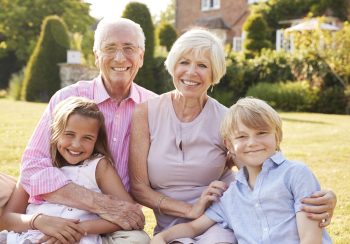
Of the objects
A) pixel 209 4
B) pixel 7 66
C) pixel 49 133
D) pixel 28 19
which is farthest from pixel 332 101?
pixel 28 19

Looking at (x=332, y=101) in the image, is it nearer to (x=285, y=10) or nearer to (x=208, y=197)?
(x=285, y=10)

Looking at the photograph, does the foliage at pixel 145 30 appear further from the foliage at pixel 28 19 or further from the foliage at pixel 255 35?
the foliage at pixel 28 19

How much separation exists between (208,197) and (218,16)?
104 ft

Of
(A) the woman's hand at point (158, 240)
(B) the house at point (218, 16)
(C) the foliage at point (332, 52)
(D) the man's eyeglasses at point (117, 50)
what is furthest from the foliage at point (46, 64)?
(A) the woman's hand at point (158, 240)

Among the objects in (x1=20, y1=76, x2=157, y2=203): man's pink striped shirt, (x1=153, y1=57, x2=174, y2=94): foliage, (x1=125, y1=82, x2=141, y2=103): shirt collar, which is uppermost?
(x1=125, y1=82, x2=141, y2=103): shirt collar

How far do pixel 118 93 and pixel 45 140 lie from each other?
2.02ft

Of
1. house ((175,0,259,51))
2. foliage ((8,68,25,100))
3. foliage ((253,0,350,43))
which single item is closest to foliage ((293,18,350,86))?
foliage ((253,0,350,43))

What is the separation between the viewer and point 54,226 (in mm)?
3170

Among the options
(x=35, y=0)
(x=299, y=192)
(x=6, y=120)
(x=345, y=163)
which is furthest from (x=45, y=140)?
(x=35, y=0)

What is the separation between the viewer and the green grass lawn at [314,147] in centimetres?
570

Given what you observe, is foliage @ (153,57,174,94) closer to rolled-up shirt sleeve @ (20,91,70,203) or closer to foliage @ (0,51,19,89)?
foliage @ (0,51,19,89)

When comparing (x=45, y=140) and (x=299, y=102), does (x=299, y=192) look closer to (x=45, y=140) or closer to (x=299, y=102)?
(x=45, y=140)

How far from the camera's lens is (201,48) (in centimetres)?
338

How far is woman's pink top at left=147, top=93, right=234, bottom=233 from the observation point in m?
3.49
